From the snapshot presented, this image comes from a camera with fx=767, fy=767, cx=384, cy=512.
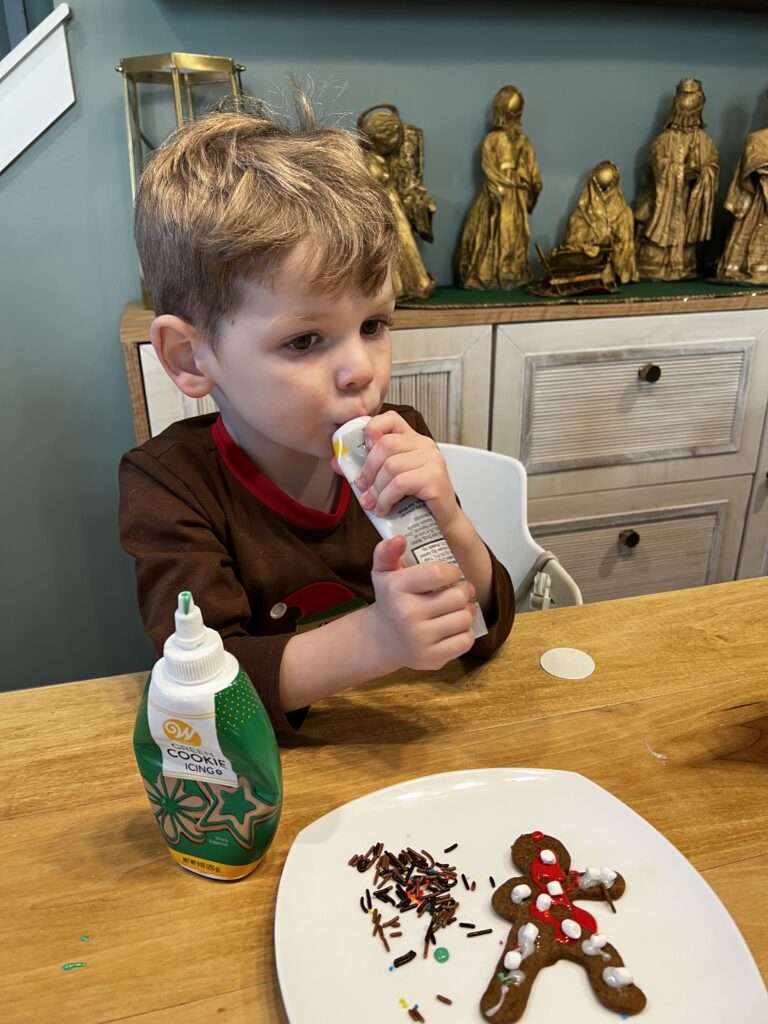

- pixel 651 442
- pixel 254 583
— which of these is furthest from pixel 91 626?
pixel 651 442

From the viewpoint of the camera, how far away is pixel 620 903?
0.49 m

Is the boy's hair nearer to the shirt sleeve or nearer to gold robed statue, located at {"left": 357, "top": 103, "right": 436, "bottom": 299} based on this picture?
the shirt sleeve

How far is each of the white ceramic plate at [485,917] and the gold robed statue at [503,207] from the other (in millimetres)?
1357

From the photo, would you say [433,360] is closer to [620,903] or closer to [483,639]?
[483,639]

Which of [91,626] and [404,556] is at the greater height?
[404,556]

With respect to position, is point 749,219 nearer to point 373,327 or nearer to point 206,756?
point 373,327

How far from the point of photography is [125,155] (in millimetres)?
1561

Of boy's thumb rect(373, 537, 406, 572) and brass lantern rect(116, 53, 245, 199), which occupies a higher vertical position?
brass lantern rect(116, 53, 245, 199)

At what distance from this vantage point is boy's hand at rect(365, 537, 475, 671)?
1.83 ft

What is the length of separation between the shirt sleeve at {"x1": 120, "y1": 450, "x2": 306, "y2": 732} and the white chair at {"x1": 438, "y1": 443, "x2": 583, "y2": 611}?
424 millimetres

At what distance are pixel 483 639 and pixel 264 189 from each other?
45 centimetres

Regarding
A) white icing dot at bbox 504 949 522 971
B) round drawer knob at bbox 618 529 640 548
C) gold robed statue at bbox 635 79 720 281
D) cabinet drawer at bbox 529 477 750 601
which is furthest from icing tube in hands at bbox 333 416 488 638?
gold robed statue at bbox 635 79 720 281

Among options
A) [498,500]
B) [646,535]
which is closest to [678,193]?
[646,535]

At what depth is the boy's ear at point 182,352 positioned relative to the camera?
0.70m
